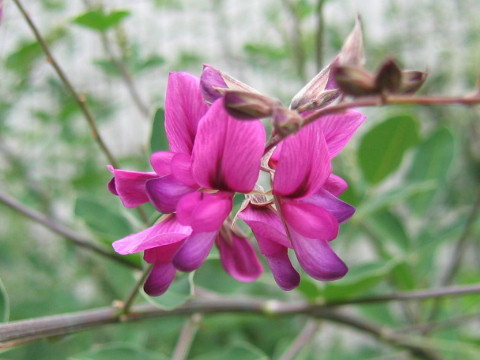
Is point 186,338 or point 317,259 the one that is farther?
point 186,338

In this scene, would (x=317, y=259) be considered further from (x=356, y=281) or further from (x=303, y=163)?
(x=356, y=281)

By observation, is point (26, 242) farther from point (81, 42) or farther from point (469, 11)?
point (469, 11)

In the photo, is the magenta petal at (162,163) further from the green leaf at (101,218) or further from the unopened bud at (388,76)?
the green leaf at (101,218)

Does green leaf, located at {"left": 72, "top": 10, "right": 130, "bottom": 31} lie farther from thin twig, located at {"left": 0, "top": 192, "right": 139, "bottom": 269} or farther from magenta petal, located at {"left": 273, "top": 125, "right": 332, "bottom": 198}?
magenta petal, located at {"left": 273, "top": 125, "right": 332, "bottom": 198}

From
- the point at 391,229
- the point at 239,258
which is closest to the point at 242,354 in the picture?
the point at 239,258

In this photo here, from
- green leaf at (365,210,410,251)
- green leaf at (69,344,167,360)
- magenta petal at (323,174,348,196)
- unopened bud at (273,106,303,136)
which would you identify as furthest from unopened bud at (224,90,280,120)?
green leaf at (365,210,410,251)

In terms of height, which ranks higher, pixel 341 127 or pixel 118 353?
pixel 341 127

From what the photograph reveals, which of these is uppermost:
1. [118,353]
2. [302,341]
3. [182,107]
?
[182,107]
